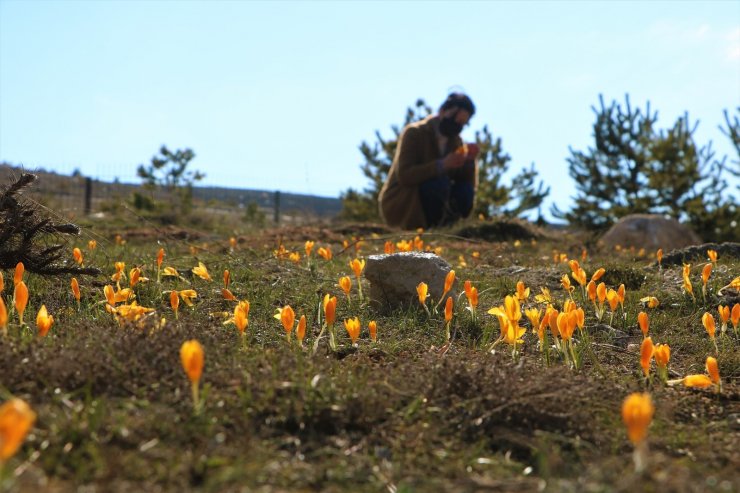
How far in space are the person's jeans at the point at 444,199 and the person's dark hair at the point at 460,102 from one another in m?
1.03

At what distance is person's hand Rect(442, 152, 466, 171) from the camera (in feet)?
34.5

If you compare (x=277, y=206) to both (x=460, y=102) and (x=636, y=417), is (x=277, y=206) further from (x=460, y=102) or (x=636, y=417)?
(x=636, y=417)

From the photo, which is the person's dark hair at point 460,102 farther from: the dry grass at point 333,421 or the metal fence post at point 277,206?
the metal fence post at point 277,206

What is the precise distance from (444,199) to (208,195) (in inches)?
600

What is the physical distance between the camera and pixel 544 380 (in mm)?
2426

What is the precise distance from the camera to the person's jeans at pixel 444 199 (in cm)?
1123

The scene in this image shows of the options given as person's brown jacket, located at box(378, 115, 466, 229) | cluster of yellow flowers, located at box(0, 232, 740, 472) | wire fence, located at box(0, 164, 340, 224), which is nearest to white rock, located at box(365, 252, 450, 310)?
cluster of yellow flowers, located at box(0, 232, 740, 472)

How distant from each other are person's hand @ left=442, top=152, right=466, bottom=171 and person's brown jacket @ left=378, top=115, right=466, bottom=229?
151 millimetres

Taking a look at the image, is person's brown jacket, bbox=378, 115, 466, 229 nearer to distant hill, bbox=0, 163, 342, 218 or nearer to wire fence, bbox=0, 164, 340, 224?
wire fence, bbox=0, 164, 340, 224

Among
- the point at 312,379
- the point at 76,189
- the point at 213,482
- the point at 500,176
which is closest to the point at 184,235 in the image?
the point at 312,379

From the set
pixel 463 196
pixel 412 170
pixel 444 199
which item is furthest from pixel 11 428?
pixel 463 196

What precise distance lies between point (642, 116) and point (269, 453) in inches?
707

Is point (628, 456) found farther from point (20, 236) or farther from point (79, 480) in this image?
point (20, 236)

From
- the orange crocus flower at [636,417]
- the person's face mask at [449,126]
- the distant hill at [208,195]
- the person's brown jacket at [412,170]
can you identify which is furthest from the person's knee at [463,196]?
the orange crocus flower at [636,417]
